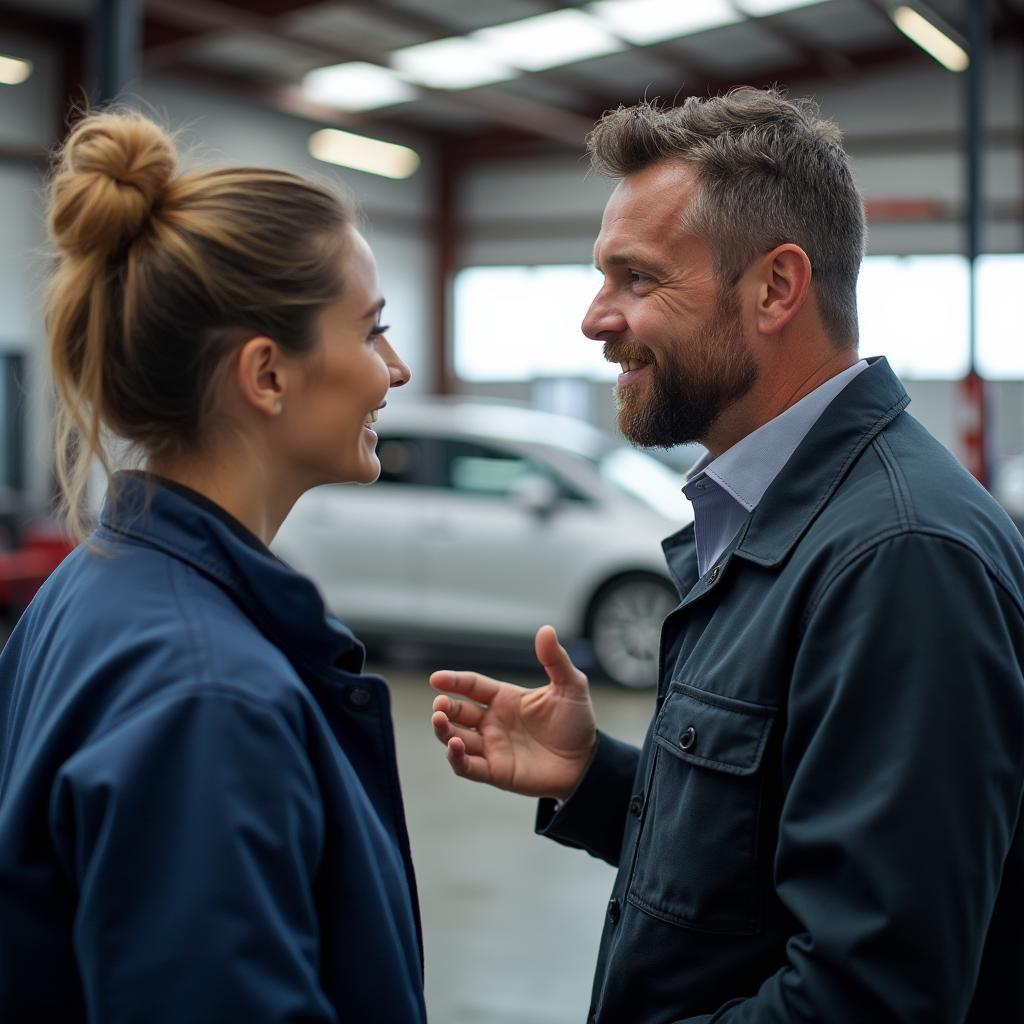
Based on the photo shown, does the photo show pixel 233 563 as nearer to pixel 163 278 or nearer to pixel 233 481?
pixel 233 481

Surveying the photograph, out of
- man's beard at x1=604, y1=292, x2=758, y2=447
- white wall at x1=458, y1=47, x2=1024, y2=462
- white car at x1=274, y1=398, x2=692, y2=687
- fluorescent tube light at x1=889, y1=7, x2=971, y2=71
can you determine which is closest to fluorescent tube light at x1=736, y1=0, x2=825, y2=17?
white wall at x1=458, y1=47, x2=1024, y2=462

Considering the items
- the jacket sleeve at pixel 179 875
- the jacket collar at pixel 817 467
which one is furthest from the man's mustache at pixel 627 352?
the jacket sleeve at pixel 179 875

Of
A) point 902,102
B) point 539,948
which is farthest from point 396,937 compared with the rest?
point 902,102

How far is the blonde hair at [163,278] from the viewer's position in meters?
1.32

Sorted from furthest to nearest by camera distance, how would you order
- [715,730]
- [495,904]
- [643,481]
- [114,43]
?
1. [643,481]
2. [114,43]
3. [495,904]
4. [715,730]

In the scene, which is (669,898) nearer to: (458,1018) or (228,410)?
(228,410)

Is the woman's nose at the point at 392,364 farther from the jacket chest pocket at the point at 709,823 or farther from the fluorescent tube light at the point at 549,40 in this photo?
the fluorescent tube light at the point at 549,40

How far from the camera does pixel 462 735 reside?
196 cm

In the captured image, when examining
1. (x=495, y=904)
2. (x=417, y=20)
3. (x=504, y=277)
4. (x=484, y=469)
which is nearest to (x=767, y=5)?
(x=417, y=20)

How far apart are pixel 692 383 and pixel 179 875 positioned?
0.93m

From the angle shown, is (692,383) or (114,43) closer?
(692,383)

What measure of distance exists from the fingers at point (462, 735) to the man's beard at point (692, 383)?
0.50m

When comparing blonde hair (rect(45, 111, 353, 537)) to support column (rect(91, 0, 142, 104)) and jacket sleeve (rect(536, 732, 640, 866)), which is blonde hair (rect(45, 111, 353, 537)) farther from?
support column (rect(91, 0, 142, 104))

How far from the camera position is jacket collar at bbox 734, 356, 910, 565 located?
58.7 inches
